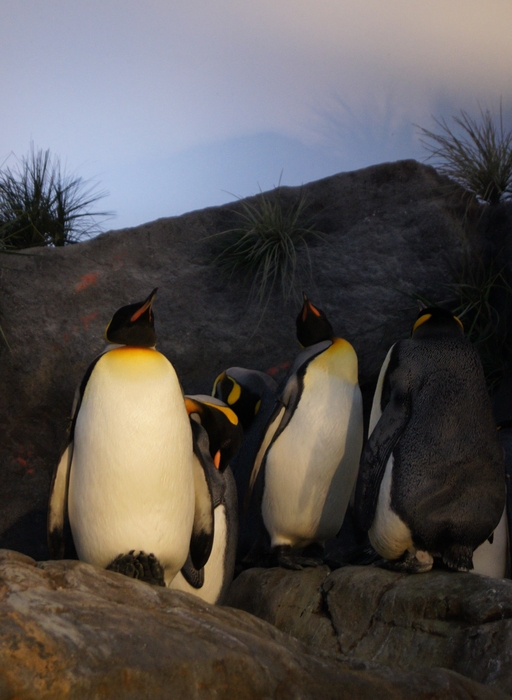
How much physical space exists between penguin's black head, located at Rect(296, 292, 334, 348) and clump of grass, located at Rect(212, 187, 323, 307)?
0.76 meters

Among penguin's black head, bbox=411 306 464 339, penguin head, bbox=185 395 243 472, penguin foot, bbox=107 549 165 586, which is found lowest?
penguin foot, bbox=107 549 165 586

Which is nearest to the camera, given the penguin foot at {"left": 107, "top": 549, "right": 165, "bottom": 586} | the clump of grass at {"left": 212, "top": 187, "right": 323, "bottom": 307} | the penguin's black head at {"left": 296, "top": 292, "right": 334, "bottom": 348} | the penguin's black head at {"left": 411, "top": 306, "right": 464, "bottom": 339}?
the penguin foot at {"left": 107, "top": 549, "right": 165, "bottom": 586}

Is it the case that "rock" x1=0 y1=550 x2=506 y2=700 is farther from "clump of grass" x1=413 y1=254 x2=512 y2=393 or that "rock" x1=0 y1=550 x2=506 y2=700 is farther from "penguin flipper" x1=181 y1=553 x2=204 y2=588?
"clump of grass" x1=413 y1=254 x2=512 y2=393

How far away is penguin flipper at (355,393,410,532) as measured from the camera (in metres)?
2.98

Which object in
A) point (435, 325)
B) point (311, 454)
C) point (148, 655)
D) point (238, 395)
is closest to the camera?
point (148, 655)

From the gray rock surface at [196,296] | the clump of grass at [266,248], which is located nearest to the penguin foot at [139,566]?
the gray rock surface at [196,296]

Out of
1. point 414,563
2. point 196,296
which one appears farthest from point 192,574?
point 196,296

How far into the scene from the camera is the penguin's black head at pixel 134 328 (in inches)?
117

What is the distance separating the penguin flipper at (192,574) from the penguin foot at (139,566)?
43 centimetres

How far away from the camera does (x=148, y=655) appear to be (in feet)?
5.32

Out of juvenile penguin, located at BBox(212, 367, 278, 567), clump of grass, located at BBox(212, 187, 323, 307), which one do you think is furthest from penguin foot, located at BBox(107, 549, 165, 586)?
clump of grass, located at BBox(212, 187, 323, 307)

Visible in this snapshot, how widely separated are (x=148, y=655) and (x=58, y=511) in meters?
1.34

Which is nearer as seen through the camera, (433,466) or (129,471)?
(129,471)

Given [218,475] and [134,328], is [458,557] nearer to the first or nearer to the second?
[218,475]
